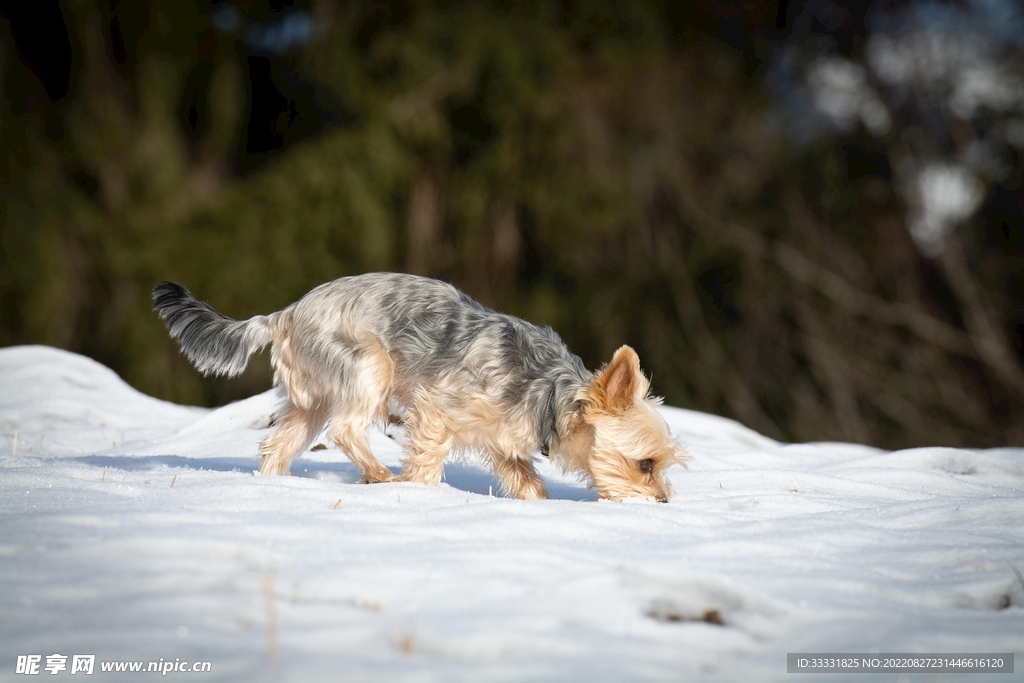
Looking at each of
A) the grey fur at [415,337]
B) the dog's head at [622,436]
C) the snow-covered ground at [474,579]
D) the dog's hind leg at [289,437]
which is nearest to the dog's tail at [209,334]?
the grey fur at [415,337]

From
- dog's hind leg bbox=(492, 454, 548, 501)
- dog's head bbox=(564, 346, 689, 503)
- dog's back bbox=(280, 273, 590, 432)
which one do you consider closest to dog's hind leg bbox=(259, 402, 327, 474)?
dog's back bbox=(280, 273, 590, 432)

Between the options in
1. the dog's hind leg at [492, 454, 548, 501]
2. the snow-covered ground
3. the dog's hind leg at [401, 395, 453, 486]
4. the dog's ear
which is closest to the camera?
the snow-covered ground

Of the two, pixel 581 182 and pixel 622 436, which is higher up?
pixel 581 182

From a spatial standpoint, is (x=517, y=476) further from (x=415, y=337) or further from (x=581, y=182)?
(x=581, y=182)

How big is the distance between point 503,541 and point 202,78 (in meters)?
12.4

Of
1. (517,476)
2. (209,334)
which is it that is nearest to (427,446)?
(517,476)

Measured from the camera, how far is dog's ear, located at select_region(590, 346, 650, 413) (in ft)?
16.8

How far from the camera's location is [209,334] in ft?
18.7

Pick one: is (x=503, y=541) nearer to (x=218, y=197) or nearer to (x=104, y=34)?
(x=218, y=197)

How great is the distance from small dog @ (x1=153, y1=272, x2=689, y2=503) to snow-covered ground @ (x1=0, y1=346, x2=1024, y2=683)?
49 centimetres

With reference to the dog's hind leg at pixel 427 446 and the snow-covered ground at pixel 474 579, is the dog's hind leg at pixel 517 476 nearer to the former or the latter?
the dog's hind leg at pixel 427 446

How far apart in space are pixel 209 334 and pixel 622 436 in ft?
8.65

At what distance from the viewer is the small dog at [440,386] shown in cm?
522

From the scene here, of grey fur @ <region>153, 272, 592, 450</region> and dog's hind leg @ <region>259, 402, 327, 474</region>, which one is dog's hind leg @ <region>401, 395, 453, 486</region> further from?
dog's hind leg @ <region>259, 402, 327, 474</region>
